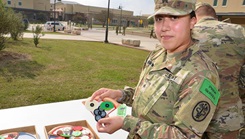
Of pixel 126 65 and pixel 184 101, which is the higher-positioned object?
pixel 184 101

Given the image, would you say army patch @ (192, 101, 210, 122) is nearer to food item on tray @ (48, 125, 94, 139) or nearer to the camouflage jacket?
the camouflage jacket

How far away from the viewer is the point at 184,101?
102 cm

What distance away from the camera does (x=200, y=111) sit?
0.99 metres

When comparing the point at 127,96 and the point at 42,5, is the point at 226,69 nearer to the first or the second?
the point at 127,96

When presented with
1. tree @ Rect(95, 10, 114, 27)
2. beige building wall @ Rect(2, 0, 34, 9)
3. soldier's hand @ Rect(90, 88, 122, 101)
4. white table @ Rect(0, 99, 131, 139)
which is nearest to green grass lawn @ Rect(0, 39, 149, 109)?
white table @ Rect(0, 99, 131, 139)

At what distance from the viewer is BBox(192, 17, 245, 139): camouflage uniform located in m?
1.72

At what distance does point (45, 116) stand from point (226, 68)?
1.73m

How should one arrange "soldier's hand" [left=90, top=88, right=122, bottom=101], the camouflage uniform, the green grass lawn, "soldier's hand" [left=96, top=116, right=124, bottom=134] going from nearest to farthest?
"soldier's hand" [left=96, top=116, right=124, bottom=134]
"soldier's hand" [left=90, top=88, right=122, bottom=101]
the camouflage uniform
the green grass lawn

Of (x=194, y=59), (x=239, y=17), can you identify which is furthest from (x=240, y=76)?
(x=239, y=17)

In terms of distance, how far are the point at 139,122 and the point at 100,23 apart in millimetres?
64743

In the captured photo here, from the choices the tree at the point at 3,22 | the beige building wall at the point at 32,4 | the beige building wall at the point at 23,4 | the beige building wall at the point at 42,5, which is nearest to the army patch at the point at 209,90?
the tree at the point at 3,22

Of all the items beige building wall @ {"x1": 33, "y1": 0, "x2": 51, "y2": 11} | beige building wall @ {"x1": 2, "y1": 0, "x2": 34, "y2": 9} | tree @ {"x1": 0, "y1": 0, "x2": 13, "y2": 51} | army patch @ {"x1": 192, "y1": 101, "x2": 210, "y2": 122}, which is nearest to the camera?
army patch @ {"x1": 192, "y1": 101, "x2": 210, "y2": 122}

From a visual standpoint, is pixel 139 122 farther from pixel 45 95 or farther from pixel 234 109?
pixel 45 95

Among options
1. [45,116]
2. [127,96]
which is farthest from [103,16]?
[127,96]
